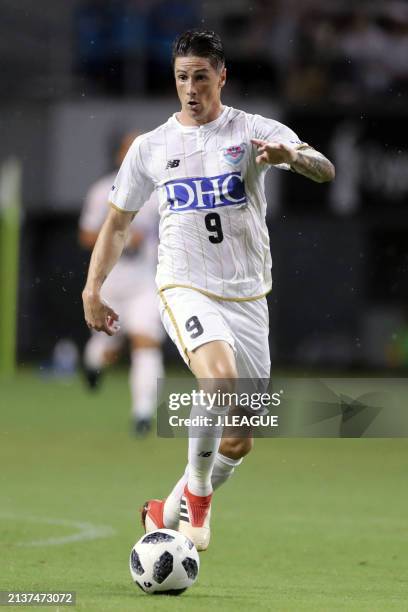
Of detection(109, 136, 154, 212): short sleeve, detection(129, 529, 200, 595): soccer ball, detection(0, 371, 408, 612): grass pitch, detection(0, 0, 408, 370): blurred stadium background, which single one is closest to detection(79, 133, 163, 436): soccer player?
detection(0, 371, 408, 612): grass pitch

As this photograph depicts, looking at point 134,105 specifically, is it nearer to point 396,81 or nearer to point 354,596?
point 396,81

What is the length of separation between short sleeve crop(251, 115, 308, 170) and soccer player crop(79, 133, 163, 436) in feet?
16.4

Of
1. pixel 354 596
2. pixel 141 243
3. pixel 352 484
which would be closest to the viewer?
pixel 354 596

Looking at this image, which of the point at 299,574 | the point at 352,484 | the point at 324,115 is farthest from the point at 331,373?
the point at 299,574

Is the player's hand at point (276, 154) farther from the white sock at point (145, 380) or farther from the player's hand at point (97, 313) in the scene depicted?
the white sock at point (145, 380)

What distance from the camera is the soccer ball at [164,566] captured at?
560 cm

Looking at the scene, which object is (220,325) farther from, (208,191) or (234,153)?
(234,153)

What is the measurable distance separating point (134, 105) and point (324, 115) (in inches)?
108

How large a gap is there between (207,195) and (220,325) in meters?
0.59

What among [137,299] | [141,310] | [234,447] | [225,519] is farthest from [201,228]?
[137,299]

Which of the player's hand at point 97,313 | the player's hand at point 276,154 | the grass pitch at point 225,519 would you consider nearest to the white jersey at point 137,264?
the grass pitch at point 225,519

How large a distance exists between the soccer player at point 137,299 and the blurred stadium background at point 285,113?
6.68 m

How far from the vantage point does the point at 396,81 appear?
20.1m

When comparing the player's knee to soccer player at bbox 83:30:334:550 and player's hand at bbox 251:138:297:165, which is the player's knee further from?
player's hand at bbox 251:138:297:165
